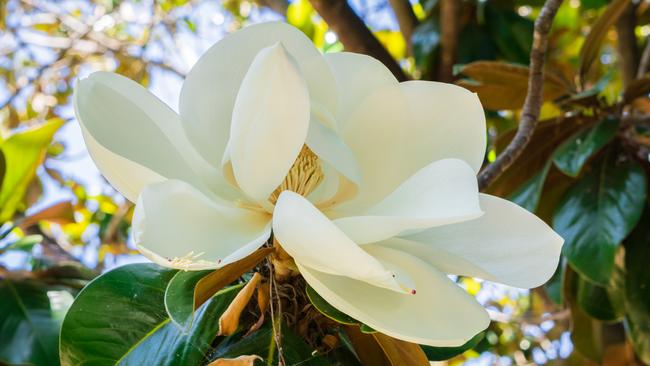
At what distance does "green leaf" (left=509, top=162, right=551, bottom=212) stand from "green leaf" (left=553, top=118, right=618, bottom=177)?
0.05 metres

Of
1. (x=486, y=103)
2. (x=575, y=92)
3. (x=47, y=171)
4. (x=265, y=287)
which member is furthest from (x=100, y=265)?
(x=265, y=287)

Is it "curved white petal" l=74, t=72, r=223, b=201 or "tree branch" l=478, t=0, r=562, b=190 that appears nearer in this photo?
"curved white petal" l=74, t=72, r=223, b=201

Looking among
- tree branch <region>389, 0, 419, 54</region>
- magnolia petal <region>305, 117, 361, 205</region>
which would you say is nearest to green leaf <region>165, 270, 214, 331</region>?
magnolia petal <region>305, 117, 361, 205</region>

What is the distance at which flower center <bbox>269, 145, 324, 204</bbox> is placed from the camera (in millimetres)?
598

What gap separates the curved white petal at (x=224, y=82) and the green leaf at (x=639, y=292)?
0.86 metres

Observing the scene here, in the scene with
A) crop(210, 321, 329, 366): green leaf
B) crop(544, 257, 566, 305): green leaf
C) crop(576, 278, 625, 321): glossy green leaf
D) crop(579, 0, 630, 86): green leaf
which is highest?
crop(210, 321, 329, 366): green leaf

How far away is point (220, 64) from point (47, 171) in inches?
80.5

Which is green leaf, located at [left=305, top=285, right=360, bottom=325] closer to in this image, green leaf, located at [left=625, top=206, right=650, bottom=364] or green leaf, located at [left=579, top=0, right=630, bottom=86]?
green leaf, located at [left=625, top=206, right=650, bottom=364]

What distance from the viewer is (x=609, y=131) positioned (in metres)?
1.21

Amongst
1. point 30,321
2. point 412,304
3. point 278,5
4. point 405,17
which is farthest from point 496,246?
point 278,5

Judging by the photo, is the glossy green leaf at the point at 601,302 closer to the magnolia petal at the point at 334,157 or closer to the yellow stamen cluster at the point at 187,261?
the magnolia petal at the point at 334,157

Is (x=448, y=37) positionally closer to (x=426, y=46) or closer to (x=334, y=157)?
(x=426, y=46)

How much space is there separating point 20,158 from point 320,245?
87 centimetres

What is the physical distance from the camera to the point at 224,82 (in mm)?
593
